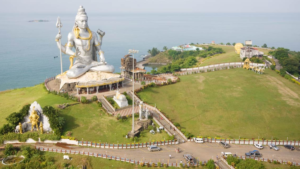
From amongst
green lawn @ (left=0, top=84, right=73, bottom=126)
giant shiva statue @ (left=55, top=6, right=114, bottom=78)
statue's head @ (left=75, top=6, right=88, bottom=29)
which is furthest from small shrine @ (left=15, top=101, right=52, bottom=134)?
statue's head @ (left=75, top=6, right=88, bottom=29)

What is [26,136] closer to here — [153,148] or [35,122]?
[35,122]

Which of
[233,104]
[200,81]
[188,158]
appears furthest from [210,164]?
[200,81]

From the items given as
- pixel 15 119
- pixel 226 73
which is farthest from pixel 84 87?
pixel 226 73

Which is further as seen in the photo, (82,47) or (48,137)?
(82,47)

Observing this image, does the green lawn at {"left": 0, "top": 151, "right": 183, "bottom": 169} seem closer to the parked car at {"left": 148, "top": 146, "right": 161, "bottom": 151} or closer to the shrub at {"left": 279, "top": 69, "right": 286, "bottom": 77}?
the parked car at {"left": 148, "top": 146, "right": 161, "bottom": 151}

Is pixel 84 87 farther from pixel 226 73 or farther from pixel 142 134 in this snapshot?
pixel 226 73

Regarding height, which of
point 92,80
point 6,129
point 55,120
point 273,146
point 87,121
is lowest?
point 273,146

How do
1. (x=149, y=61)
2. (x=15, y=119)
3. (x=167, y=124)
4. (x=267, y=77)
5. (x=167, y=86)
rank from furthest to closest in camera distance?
1. (x=149, y=61)
2. (x=267, y=77)
3. (x=167, y=86)
4. (x=167, y=124)
5. (x=15, y=119)
